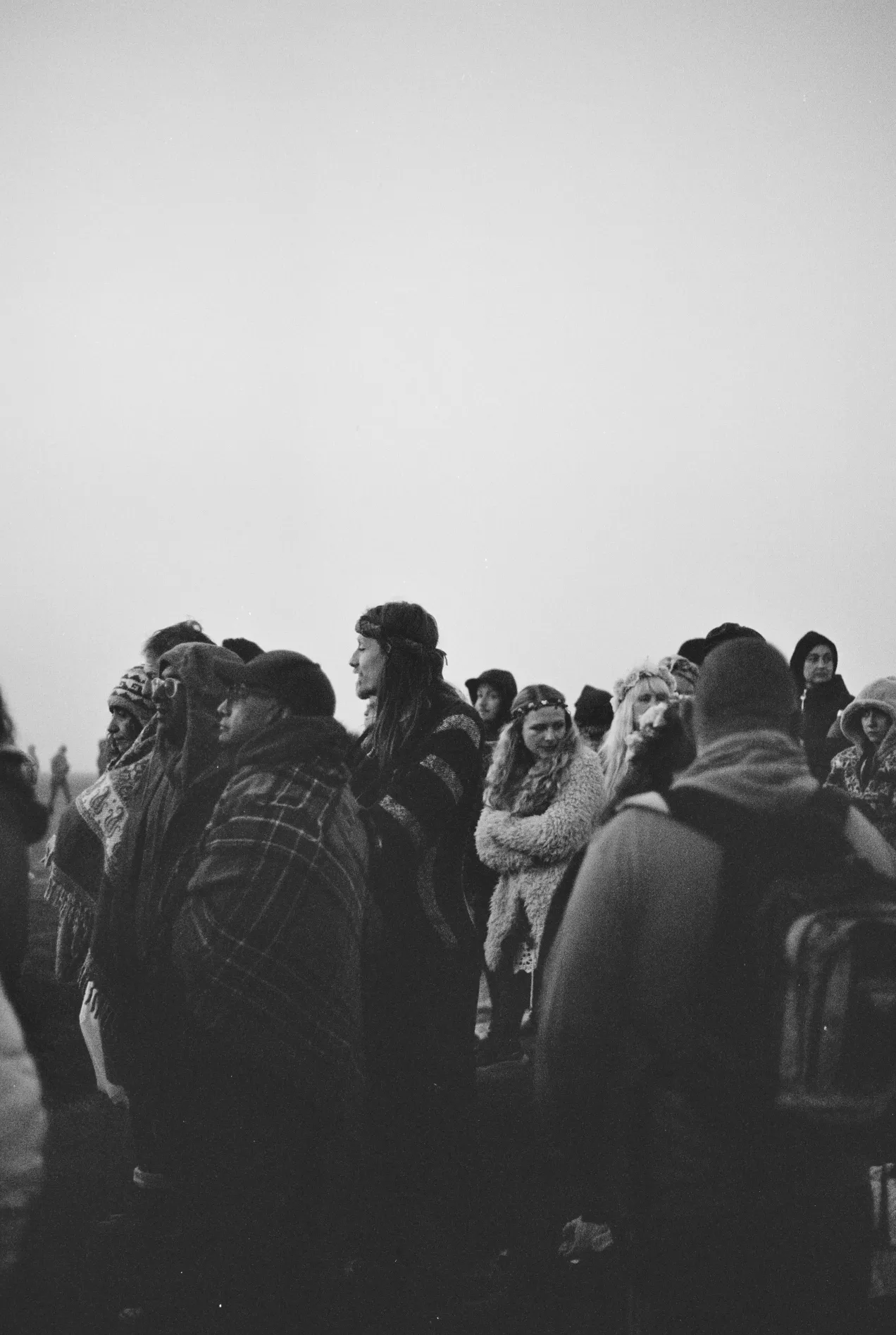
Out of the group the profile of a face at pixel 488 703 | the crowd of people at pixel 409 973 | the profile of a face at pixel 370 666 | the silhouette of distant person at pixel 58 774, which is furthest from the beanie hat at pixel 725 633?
the silhouette of distant person at pixel 58 774

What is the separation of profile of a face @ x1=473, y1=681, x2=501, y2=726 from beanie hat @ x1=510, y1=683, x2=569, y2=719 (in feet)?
4.89

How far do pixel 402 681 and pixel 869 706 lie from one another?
2.06m

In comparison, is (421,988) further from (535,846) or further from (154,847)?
(535,846)

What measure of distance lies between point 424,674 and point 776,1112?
2188 millimetres

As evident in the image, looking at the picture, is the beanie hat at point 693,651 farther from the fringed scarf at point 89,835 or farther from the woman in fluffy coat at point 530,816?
the fringed scarf at point 89,835

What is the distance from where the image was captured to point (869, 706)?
17.0 feet

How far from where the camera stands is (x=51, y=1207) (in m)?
4.45

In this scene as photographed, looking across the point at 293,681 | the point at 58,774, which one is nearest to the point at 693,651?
the point at 293,681

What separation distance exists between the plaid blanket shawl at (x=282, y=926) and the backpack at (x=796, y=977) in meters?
1.30

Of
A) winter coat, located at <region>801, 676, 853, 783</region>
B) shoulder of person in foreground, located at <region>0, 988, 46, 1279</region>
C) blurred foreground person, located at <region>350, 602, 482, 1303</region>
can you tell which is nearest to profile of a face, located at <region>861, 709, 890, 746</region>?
winter coat, located at <region>801, 676, 853, 783</region>

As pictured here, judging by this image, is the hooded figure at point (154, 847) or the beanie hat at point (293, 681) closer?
the beanie hat at point (293, 681)

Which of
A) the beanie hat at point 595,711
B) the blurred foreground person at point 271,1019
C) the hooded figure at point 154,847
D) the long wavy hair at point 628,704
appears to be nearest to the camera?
the blurred foreground person at point 271,1019

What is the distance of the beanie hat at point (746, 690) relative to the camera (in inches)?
97.3

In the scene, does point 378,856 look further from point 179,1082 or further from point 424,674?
point 179,1082
